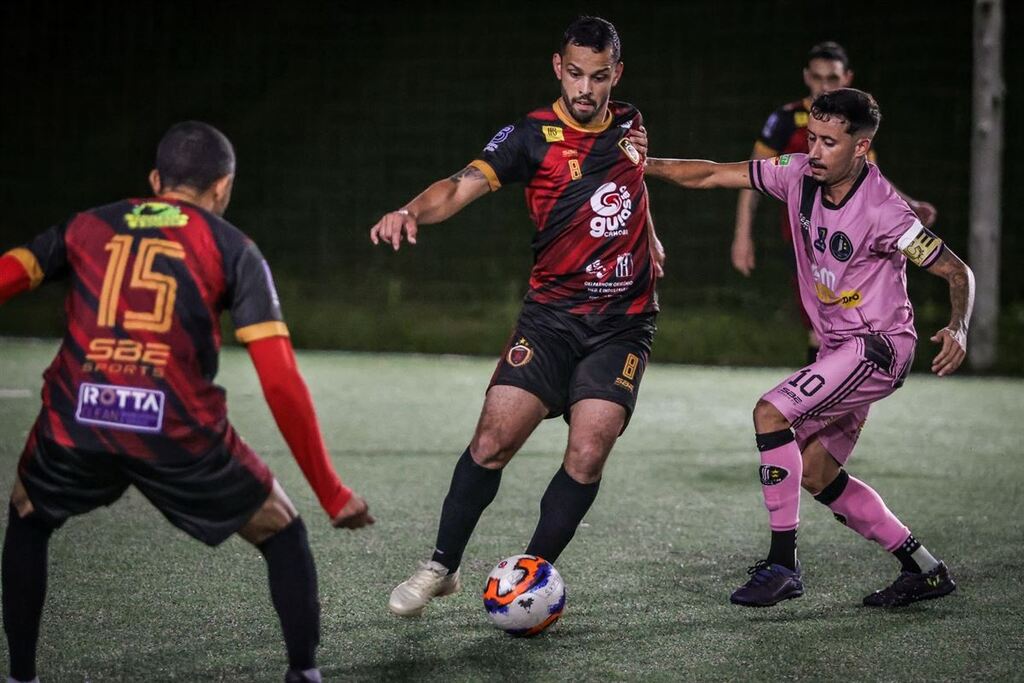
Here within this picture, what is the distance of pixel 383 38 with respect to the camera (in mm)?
14117

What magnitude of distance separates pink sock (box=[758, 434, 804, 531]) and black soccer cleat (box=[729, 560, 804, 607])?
15cm

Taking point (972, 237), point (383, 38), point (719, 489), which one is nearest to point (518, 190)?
point (383, 38)

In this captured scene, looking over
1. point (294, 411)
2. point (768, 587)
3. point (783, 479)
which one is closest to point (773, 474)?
point (783, 479)

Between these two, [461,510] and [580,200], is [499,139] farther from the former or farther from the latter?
[461,510]

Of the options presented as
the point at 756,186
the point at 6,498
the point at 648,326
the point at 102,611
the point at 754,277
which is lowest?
the point at 754,277

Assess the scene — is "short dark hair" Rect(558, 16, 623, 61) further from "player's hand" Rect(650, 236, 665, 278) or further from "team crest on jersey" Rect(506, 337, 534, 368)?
"team crest on jersey" Rect(506, 337, 534, 368)

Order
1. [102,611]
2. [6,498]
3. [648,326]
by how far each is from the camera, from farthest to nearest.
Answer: [6,498], [648,326], [102,611]

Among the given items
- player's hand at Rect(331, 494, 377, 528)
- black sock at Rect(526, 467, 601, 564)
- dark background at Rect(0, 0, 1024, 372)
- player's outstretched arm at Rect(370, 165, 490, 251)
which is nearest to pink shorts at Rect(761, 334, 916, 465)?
black sock at Rect(526, 467, 601, 564)

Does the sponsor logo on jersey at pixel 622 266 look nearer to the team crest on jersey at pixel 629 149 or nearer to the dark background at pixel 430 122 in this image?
the team crest on jersey at pixel 629 149

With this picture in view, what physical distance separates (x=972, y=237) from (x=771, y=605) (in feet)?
24.7

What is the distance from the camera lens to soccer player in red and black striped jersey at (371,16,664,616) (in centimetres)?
408

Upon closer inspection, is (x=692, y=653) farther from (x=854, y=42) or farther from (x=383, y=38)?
(x=383, y=38)

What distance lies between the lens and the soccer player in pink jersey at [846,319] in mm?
4223

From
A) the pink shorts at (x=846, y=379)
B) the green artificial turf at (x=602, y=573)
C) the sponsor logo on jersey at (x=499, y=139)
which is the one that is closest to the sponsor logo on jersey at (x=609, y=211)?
the sponsor logo on jersey at (x=499, y=139)
